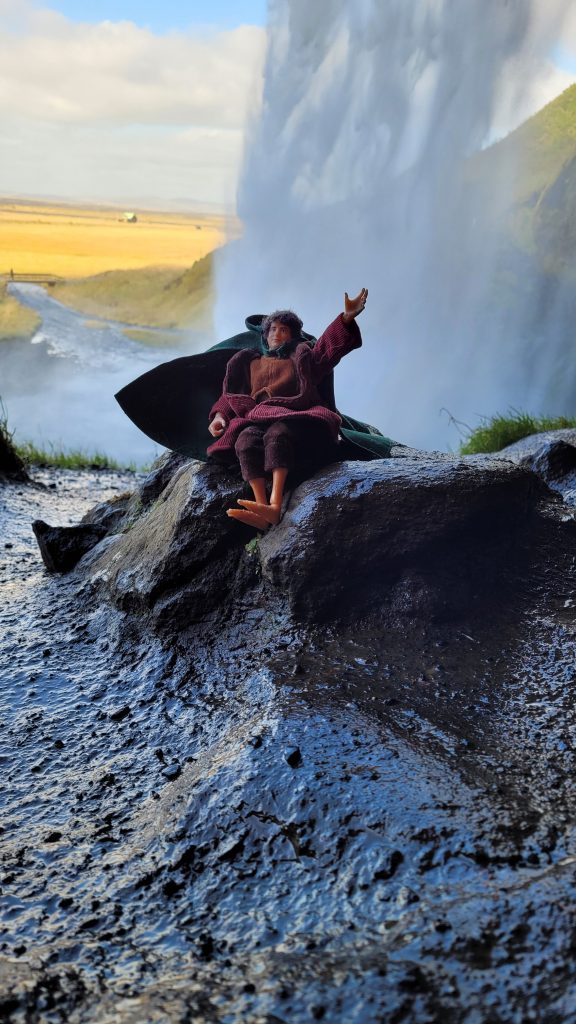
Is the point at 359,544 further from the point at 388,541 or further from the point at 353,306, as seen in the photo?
the point at 353,306

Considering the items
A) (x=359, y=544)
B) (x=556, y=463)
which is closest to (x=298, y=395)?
(x=359, y=544)

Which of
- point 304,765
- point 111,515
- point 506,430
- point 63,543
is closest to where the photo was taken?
point 304,765

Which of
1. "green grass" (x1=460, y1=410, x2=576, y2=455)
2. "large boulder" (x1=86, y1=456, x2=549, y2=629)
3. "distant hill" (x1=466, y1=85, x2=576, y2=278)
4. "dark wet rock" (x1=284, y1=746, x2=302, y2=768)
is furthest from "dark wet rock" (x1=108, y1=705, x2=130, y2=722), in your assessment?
"distant hill" (x1=466, y1=85, x2=576, y2=278)

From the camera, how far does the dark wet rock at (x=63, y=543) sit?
6629 mm

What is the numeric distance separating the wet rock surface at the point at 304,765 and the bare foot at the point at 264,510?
66 millimetres

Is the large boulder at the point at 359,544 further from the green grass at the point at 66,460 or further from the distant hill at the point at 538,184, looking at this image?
the distant hill at the point at 538,184

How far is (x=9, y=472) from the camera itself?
978 cm

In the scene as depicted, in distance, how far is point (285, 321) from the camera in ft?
16.1

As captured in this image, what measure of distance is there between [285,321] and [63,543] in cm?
281

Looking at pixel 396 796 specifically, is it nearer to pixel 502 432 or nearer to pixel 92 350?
pixel 502 432

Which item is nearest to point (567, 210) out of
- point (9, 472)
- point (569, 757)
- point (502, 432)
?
point (502, 432)

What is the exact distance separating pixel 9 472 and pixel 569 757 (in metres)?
7.90

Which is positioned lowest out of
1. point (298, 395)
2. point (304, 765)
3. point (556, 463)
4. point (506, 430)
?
→ point (304, 765)

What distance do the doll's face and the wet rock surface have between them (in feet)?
2.87
